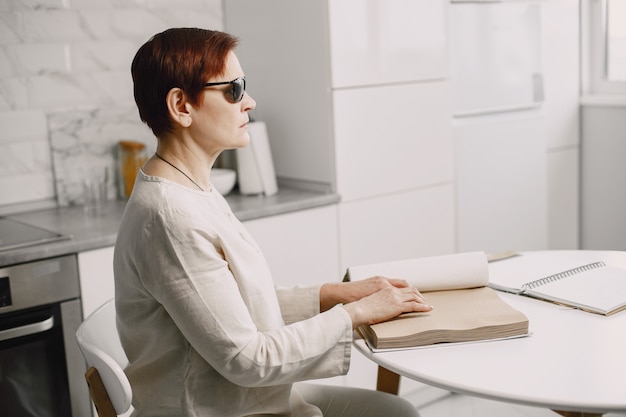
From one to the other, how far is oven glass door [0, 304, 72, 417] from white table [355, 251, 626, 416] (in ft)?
3.57

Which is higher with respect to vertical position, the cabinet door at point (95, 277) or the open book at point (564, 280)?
the open book at point (564, 280)

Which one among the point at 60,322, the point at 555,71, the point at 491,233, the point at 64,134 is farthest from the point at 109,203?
the point at 555,71

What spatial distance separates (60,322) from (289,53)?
4.09ft

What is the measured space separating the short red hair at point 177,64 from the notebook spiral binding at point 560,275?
0.82m

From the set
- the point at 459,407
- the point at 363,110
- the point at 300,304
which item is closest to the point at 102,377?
the point at 300,304

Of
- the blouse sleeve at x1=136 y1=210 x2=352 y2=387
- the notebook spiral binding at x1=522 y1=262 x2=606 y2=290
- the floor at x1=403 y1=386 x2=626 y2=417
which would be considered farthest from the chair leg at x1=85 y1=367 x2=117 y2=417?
the floor at x1=403 y1=386 x2=626 y2=417

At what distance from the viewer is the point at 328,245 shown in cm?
284

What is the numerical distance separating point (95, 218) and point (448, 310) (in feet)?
4.64

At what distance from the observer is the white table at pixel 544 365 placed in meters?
1.31

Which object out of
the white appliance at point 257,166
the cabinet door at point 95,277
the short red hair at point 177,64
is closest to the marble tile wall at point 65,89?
the white appliance at point 257,166

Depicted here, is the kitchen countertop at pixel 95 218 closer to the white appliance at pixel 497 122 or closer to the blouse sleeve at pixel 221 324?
the white appliance at pixel 497 122

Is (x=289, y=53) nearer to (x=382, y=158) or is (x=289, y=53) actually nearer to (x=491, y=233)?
(x=382, y=158)

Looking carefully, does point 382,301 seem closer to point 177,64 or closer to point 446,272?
point 446,272

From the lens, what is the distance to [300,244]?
9.11ft
